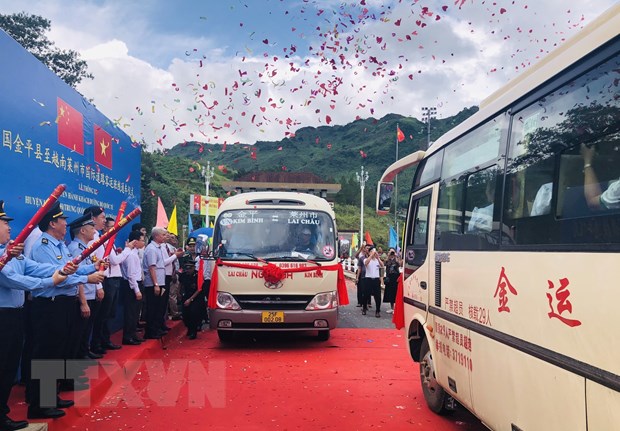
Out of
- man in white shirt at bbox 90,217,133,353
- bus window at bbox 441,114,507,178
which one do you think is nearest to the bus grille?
man in white shirt at bbox 90,217,133,353

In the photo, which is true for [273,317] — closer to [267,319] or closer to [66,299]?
[267,319]

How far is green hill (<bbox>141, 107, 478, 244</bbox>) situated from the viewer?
58.3 meters

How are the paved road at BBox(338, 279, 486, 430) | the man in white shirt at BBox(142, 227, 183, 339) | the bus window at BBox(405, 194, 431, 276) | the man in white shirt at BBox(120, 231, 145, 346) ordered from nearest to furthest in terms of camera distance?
the bus window at BBox(405, 194, 431, 276), the man in white shirt at BBox(120, 231, 145, 346), the man in white shirt at BBox(142, 227, 183, 339), the paved road at BBox(338, 279, 486, 430)

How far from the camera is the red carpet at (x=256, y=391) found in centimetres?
487

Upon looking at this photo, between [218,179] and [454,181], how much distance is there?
84861mm

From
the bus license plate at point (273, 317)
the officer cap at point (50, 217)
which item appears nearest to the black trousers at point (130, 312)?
→ the bus license plate at point (273, 317)

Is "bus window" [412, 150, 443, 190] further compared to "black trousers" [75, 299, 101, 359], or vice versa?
"black trousers" [75, 299, 101, 359]

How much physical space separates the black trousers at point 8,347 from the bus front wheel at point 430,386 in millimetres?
3736

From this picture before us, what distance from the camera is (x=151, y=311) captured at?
8539mm

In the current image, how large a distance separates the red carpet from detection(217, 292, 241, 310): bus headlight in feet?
2.47

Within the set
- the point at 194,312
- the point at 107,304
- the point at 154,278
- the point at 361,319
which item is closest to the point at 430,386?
the point at 107,304

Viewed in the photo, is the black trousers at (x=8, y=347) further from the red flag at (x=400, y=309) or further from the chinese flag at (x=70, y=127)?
the red flag at (x=400, y=309)

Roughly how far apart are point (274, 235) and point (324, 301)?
1398 millimetres

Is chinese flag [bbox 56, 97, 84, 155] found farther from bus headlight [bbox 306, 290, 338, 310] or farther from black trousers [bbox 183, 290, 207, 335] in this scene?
bus headlight [bbox 306, 290, 338, 310]
